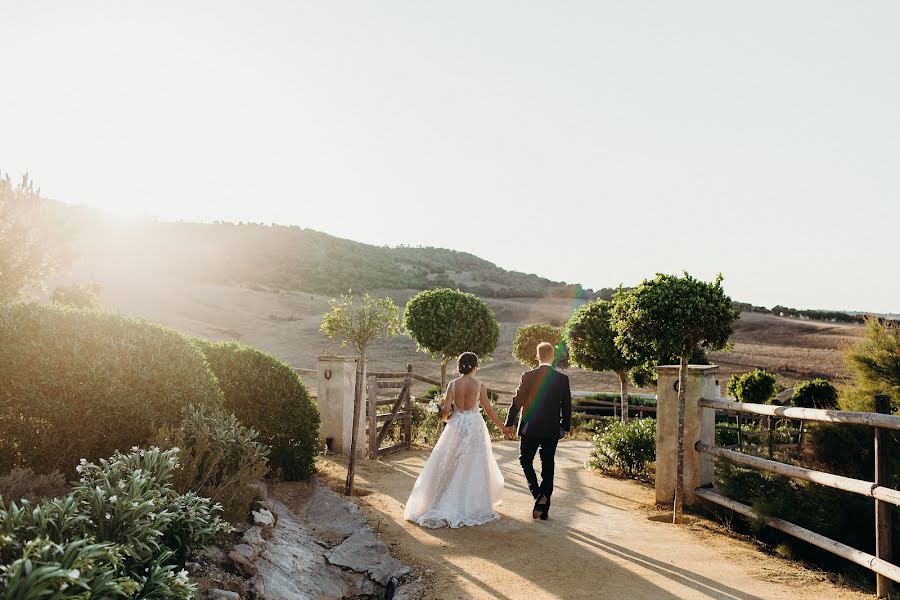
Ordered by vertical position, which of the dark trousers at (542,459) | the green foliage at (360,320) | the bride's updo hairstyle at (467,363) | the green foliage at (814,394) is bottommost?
the dark trousers at (542,459)

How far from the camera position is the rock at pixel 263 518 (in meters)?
5.86

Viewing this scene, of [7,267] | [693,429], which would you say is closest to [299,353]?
[7,267]

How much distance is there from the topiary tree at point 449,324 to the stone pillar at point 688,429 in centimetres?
1366

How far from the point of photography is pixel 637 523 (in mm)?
7512

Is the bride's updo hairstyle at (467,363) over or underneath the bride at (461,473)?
over

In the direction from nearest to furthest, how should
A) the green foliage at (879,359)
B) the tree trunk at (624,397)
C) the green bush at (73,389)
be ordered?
the green bush at (73,389), the green foliage at (879,359), the tree trunk at (624,397)

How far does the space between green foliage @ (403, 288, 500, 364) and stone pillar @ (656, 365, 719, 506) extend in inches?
544

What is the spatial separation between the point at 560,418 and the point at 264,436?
11.3 ft

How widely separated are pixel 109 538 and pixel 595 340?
571 inches

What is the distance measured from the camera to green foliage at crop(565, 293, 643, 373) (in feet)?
55.5

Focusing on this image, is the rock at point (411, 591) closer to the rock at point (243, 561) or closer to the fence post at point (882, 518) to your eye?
the rock at point (243, 561)

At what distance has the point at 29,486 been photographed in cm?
449

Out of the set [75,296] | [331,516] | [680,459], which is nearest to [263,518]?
[331,516]

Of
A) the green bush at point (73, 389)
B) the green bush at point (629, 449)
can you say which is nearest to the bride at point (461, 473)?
the green bush at point (73, 389)
